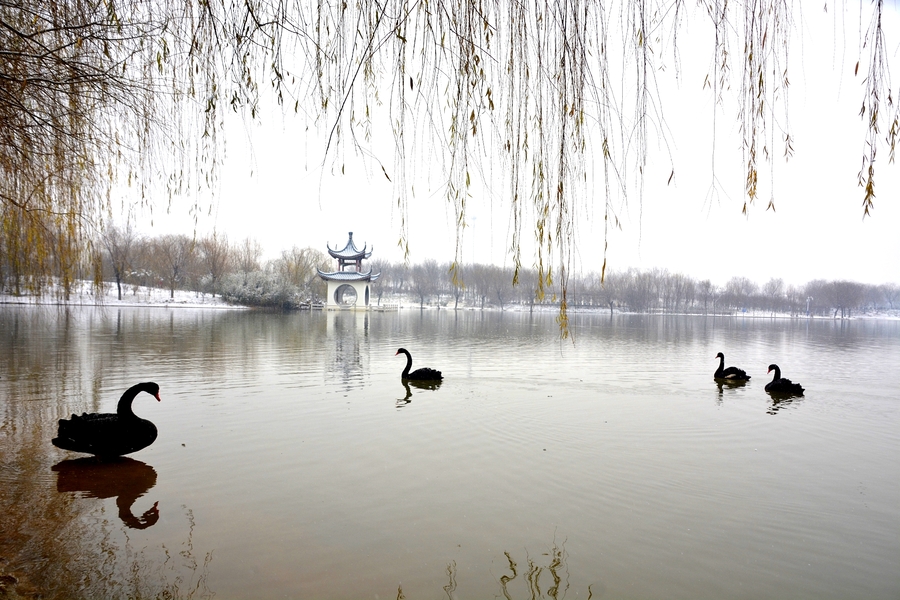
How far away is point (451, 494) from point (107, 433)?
128 inches

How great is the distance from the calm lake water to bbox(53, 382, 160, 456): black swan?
0.17m

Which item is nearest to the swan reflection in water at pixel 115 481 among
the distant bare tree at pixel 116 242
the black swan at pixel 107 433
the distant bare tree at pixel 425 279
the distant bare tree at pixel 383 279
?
the black swan at pixel 107 433

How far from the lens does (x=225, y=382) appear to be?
8.95 m

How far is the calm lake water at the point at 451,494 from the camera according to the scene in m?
2.94

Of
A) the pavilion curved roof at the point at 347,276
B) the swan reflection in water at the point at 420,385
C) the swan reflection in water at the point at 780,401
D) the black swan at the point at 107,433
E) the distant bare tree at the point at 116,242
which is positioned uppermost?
the pavilion curved roof at the point at 347,276

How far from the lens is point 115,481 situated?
4293 millimetres

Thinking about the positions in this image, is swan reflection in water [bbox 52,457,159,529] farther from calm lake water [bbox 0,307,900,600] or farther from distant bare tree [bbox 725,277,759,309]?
distant bare tree [bbox 725,277,759,309]

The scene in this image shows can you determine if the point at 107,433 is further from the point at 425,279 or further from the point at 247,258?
the point at 425,279

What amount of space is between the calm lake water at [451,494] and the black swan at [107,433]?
172mm

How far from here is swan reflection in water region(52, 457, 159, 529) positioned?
3666 millimetres

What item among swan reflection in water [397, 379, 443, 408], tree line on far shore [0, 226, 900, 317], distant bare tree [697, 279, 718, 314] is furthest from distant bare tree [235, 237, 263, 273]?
distant bare tree [697, 279, 718, 314]

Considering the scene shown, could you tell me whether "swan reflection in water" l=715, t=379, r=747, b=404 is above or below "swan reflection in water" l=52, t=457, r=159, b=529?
below

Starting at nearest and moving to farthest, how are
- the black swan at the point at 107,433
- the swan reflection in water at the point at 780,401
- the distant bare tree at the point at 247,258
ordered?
the black swan at the point at 107,433
the swan reflection in water at the point at 780,401
the distant bare tree at the point at 247,258

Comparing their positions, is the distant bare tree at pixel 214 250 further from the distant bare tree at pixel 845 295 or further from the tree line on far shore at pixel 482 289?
the distant bare tree at pixel 845 295
